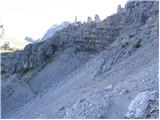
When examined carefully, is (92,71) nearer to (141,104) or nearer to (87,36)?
(87,36)

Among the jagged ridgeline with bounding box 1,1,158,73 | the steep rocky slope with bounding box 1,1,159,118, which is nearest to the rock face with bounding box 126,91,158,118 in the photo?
the steep rocky slope with bounding box 1,1,159,118

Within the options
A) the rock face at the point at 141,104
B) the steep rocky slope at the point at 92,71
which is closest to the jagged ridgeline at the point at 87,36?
the steep rocky slope at the point at 92,71

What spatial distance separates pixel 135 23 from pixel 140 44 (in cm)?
477

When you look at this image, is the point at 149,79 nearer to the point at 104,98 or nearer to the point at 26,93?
the point at 104,98

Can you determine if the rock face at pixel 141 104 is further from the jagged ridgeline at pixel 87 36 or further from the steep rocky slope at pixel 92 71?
the jagged ridgeline at pixel 87 36

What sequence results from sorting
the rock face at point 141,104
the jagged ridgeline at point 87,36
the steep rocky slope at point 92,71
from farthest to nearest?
the jagged ridgeline at point 87,36, the steep rocky slope at point 92,71, the rock face at point 141,104

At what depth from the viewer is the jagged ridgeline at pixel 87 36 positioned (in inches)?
1326

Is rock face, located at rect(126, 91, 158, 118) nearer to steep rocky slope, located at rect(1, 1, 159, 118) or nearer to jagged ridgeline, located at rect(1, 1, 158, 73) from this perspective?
steep rocky slope, located at rect(1, 1, 159, 118)

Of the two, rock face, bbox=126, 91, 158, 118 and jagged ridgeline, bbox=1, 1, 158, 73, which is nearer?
rock face, bbox=126, 91, 158, 118

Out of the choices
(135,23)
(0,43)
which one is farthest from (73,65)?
(0,43)

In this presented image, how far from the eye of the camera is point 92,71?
1225 inches

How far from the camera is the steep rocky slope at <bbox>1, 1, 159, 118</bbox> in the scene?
65.4 feet

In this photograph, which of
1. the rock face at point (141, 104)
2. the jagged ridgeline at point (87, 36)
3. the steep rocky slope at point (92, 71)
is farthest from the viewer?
the jagged ridgeline at point (87, 36)

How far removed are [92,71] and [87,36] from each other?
950 cm
